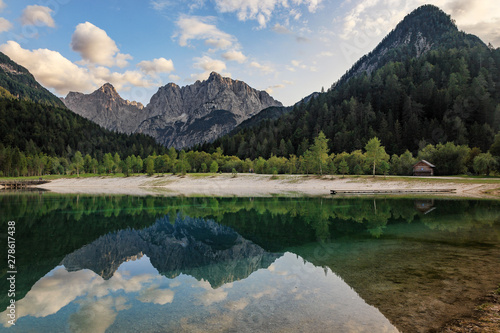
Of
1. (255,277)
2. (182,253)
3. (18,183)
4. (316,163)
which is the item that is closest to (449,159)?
(316,163)

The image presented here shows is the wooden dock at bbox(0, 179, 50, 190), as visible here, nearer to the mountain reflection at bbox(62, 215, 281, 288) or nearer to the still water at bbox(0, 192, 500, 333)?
the still water at bbox(0, 192, 500, 333)

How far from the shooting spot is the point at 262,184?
329 ft

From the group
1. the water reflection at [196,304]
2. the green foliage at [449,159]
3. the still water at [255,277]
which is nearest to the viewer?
the water reflection at [196,304]

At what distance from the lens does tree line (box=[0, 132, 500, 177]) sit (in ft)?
296

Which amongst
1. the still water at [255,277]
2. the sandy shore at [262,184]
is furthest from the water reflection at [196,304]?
the sandy shore at [262,184]

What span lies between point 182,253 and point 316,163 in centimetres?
8593

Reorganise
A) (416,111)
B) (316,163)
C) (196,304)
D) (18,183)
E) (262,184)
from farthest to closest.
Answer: (416,111)
(18,183)
(316,163)
(262,184)
(196,304)

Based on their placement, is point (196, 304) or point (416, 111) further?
point (416, 111)

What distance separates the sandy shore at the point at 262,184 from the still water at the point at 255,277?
45867 mm

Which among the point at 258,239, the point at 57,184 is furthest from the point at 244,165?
the point at 258,239

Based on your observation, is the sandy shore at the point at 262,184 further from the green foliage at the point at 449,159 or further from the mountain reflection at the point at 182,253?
the mountain reflection at the point at 182,253

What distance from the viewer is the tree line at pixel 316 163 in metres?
90.2

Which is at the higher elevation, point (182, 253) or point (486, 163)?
point (486, 163)

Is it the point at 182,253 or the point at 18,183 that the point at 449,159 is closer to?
the point at 182,253
